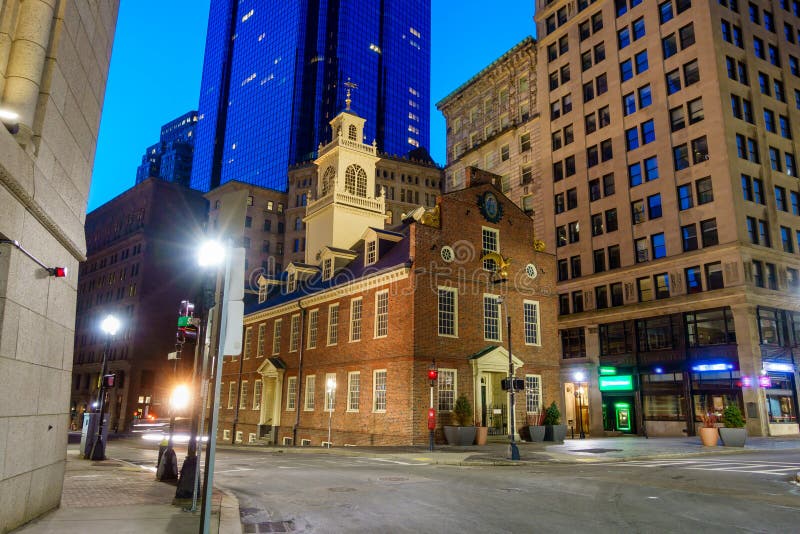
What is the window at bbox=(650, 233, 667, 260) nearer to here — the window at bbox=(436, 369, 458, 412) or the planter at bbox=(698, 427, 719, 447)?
the planter at bbox=(698, 427, 719, 447)

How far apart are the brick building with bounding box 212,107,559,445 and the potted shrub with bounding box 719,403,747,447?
9289 mm

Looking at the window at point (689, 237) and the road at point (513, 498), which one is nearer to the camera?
the road at point (513, 498)

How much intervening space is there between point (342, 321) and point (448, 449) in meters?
11.9

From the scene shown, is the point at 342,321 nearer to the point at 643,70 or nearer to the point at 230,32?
the point at 643,70

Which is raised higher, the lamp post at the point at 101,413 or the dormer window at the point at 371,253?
the dormer window at the point at 371,253

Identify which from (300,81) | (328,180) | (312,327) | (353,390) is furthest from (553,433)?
(300,81)

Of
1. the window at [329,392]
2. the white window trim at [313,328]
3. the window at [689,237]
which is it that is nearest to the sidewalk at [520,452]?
the window at [329,392]

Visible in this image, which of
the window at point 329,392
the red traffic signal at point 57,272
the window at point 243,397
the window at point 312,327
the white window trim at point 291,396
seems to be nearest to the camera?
the red traffic signal at point 57,272

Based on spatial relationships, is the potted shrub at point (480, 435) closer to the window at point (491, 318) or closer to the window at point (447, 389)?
the window at point (447, 389)

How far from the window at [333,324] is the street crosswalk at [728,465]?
1941 cm

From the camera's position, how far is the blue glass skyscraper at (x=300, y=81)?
477 ft

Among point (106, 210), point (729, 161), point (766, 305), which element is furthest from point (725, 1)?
point (106, 210)

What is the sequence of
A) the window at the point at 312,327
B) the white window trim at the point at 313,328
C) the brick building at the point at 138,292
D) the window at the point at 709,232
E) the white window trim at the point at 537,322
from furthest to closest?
the brick building at the point at 138,292, the window at the point at 709,232, the window at the point at 312,327, the white window trim at the point at 313,328, the white window trim at the point at 537,322

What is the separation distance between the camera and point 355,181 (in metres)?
45.6
